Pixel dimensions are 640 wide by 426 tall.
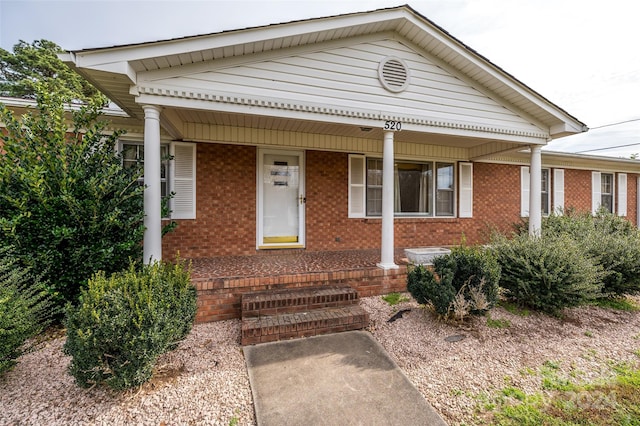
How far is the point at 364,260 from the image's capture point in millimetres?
5445

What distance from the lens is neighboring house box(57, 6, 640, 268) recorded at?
3.85 m

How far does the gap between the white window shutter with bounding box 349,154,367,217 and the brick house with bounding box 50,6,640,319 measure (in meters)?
0.03

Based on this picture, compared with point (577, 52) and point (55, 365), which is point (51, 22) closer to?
point (55, 365)

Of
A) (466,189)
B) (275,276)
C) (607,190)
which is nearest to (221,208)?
(275,276)

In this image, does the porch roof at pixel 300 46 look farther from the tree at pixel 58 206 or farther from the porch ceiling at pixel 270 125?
Answer: the tree at pixel 58 206

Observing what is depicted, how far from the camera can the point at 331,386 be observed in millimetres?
2520

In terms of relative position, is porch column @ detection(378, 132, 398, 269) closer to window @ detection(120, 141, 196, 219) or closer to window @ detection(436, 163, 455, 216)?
window @ detection(436, 163, 455, 216)

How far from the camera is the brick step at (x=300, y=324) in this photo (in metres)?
3.24

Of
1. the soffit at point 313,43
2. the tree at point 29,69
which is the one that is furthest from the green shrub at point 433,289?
the tree at point 29,69

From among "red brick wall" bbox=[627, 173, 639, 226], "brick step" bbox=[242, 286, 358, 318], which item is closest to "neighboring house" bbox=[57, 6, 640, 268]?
"brick step" bbox=[242, 286, 358, 318]

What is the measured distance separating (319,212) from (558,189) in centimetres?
A: 776

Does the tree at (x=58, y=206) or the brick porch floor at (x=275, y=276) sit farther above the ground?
the tree at (x=58, y=206)

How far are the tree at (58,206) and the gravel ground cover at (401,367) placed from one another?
2.95 feet

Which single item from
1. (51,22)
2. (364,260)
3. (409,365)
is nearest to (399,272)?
(364,260)
